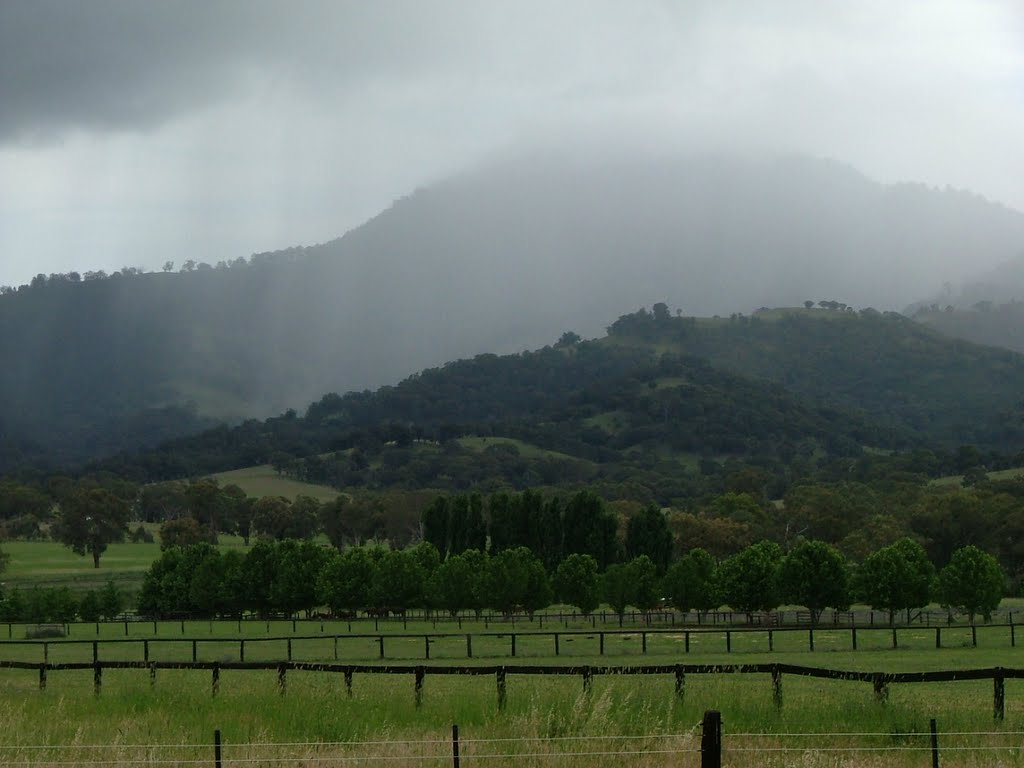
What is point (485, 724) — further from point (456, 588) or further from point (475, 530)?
point (475, 530)

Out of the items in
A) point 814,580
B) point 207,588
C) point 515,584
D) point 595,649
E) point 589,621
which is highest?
point 814,580

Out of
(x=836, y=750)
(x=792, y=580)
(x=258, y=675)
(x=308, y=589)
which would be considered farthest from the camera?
(x=308, y=589)

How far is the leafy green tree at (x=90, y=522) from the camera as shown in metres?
144

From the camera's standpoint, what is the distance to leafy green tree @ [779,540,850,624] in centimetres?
7431

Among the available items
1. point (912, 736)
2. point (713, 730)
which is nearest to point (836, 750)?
point (912, 736)

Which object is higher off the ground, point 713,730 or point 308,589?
point 713,730

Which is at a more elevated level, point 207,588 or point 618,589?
point 618,589

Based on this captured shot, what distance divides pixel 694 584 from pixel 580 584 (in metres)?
8.16

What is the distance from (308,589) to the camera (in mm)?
88938

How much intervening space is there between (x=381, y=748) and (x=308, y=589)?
73318 millimetres

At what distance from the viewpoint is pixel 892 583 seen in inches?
2781

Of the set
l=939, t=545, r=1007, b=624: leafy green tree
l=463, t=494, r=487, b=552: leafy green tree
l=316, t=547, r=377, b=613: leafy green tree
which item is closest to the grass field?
l=939, t=545, r=1007, b=624: leafy green tree

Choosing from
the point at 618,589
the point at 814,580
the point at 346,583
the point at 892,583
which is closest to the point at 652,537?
the point at 618,589

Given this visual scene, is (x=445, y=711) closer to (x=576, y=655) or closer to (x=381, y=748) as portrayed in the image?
(x=381, y=748)
